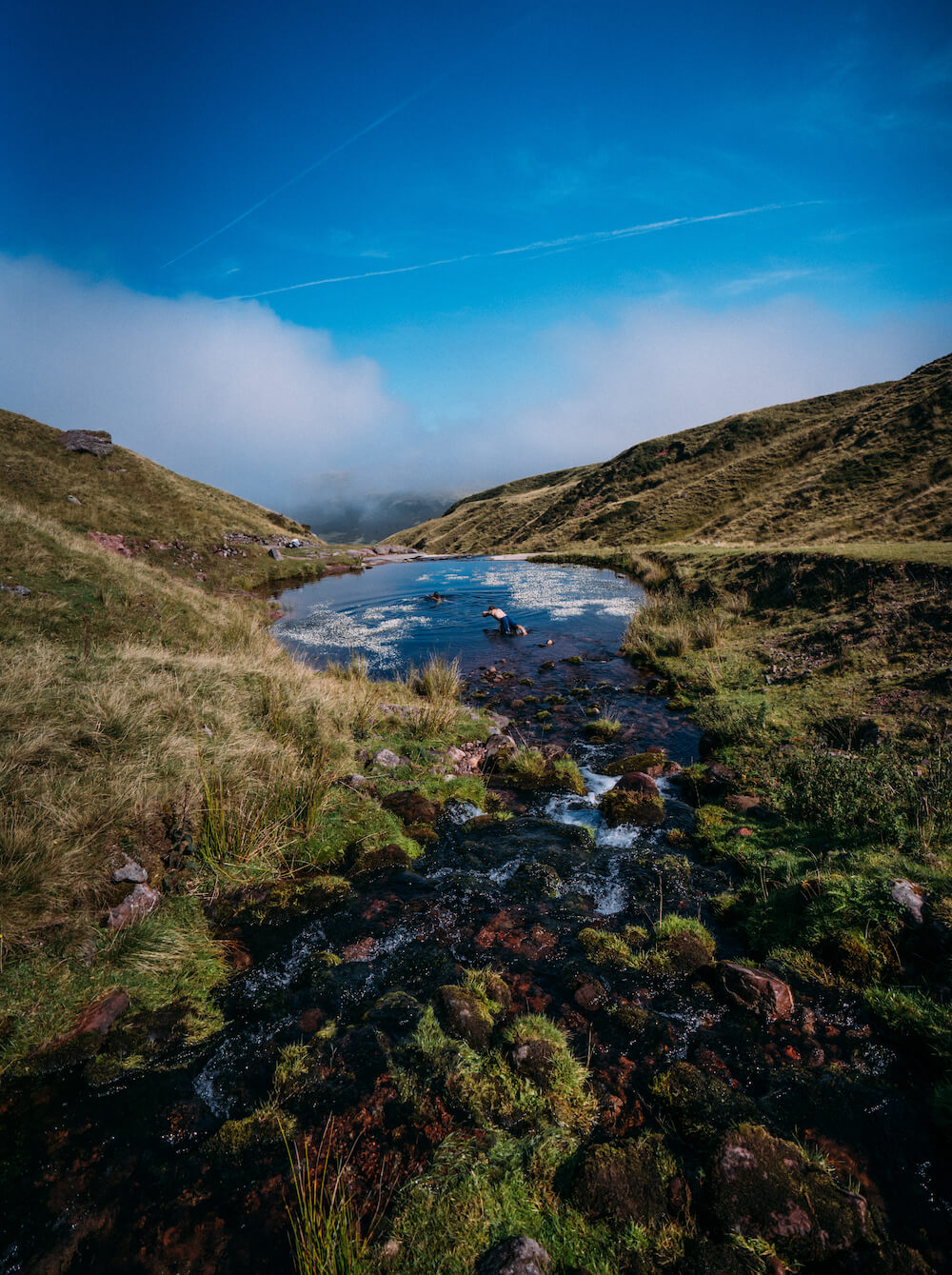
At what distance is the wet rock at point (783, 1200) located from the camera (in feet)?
9.32

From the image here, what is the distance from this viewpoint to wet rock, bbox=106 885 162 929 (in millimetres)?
4855

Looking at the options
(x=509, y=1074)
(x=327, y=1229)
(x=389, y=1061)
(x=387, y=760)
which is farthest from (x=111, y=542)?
(x=327, y=1229)

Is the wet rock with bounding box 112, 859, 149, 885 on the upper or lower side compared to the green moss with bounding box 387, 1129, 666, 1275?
upper

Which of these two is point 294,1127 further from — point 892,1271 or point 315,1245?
point 892,1271

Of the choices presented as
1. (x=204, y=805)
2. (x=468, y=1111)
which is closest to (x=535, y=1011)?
(x=468, y=1111)

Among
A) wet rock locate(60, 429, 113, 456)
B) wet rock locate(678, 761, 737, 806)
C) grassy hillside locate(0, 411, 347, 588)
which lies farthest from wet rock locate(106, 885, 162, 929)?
wet rock locate(60, 429, 113, 456)

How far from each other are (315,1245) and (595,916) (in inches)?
154

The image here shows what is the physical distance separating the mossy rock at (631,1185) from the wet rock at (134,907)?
467 cm

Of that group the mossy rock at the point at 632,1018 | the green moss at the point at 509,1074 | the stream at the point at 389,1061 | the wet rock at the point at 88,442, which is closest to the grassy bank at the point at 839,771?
the stream at the point at 389,1061

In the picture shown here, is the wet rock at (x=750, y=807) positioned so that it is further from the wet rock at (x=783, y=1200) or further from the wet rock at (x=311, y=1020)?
the wet rock at (x=311, y=1020)

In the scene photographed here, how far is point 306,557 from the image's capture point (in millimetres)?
51500

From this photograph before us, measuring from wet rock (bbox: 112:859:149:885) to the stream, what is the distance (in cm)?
130

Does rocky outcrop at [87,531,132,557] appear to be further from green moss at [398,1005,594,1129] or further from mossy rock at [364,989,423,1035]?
green moss at [398,1005,594,1129]

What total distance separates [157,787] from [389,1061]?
4243mm
